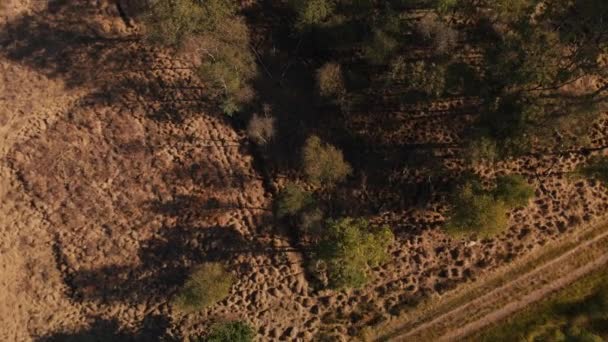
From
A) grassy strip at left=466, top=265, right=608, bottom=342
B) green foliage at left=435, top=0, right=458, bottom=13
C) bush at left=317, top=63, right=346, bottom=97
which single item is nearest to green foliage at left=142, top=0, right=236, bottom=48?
bush at left=317, top=63, right=346, bottom=97

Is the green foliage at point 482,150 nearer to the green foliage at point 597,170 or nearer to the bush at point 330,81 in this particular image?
the green foliage at point 597,170

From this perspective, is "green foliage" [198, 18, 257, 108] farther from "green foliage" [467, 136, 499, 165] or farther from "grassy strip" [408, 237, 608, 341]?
"grassy strip" [408, 237, 608, 341]

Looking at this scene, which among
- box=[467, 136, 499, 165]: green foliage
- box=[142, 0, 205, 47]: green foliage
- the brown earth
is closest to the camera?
box=[467, 136, 499, 165]: green foliage

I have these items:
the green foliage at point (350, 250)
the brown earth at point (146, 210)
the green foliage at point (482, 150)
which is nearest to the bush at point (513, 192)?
the green foliage at point (482, 150)

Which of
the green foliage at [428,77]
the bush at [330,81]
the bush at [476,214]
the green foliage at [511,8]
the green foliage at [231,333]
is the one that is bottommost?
the green foliage at [231,333]

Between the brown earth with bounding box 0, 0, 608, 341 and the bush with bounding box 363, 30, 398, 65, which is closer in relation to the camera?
the brown earth with bounding box 0, 0, 608, 341

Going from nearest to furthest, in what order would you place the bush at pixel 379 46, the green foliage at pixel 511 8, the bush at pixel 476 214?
1. the bush at pixel 476 214
2. the green foliage at pixel 511 8
3. the bush at pixel 379 46
